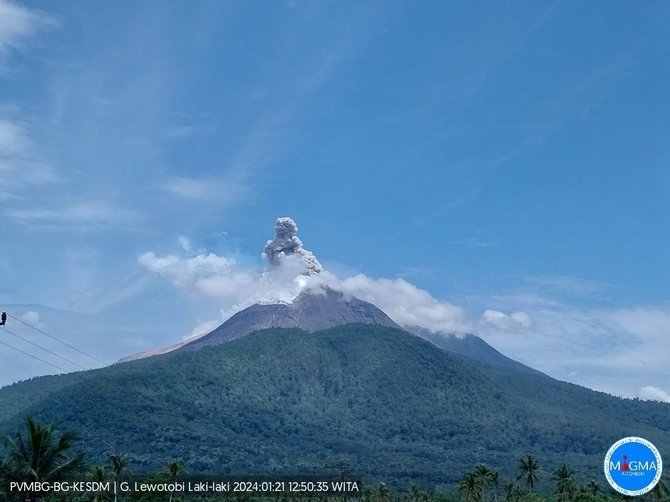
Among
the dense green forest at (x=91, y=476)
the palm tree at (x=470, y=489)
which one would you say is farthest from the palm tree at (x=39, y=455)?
the palm tree at (x=470, y=489)

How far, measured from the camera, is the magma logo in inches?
916

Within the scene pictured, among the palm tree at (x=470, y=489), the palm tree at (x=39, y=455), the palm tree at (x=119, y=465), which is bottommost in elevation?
the palm tree at (x=470, y=489)

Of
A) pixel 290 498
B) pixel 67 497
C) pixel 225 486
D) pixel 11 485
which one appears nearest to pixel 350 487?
pixel 225 486

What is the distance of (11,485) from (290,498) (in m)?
104

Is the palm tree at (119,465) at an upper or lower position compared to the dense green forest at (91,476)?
upper

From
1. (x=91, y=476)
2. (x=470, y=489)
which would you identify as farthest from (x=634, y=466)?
(x=470, y=489)

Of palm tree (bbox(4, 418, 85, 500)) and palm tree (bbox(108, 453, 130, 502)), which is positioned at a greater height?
palm tree (bbox(108, 453, 130, 502))

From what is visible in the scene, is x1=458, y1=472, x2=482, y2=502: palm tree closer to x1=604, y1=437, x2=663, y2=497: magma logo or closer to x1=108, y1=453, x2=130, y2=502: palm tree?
x1=108, y1=453, x2=130, y2=502: palm tree

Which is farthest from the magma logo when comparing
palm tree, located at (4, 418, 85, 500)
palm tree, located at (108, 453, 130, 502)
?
palm tree, located at (108, 453, 130, 502)

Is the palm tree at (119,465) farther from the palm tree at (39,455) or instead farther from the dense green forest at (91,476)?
the palm tree at (39,455)

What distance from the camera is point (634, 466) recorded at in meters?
23.4

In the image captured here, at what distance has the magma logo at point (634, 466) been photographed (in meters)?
23.3

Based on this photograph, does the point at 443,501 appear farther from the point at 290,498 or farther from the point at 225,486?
the point at 225,486

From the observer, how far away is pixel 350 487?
82375 mm
